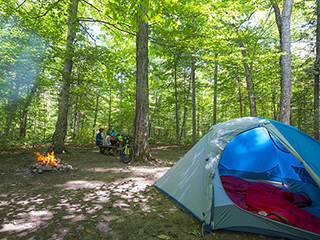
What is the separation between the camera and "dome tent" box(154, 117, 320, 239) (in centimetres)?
235

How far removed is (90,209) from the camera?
2775 mm

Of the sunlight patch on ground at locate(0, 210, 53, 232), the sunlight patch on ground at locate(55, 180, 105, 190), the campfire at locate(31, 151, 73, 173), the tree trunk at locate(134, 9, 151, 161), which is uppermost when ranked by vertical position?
the tree trunk at locate(134, 9, 151, 161)

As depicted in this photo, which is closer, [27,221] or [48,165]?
[27,221]

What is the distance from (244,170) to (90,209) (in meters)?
3.92

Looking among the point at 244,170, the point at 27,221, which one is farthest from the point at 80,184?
the point at 244,170

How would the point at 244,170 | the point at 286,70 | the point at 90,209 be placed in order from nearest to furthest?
the point at 90,209 → the point at 244,170 → the point at 286,70

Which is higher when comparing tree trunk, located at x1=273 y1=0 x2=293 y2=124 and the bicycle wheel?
tree trunk, located at x1=273 y1=0 x2=293 y2=124

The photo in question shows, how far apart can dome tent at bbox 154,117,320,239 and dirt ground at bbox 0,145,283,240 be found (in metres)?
0.20

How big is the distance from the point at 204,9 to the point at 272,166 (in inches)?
248

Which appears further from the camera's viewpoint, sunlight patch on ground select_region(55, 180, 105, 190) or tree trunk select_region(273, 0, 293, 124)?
tree trunk select_region(273, 0, 293, 124)

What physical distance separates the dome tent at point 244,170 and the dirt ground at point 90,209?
203 mm

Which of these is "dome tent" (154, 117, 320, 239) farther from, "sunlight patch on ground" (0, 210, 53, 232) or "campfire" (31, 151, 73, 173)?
"campfire" (31, 151, 73, 173)

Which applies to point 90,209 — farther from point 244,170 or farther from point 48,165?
point 244,170

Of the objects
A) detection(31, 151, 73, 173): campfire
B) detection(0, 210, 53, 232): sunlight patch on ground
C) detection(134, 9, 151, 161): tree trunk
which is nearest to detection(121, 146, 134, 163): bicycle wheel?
detection(134, 9, 151, 161): tree trunk
